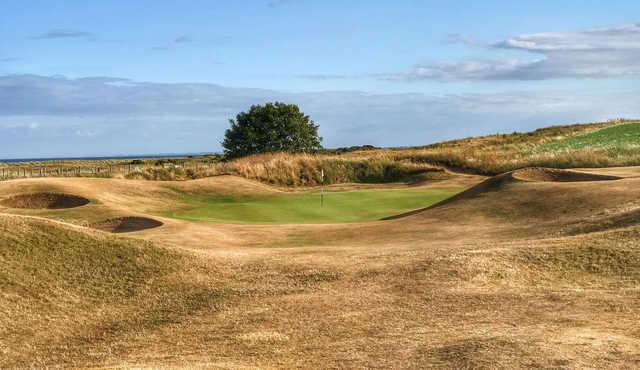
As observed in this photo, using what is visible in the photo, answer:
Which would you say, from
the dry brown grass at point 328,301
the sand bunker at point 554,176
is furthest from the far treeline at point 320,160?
the dry brown grass at point 328,301

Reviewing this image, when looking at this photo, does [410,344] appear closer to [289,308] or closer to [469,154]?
[289,308]

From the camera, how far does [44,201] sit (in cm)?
2686

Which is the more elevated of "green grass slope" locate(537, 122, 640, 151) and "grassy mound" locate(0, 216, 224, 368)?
"green grass slope" locate(537, 122, 640, 151)

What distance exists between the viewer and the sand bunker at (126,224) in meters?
21.7

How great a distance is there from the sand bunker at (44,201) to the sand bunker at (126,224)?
12.8ft

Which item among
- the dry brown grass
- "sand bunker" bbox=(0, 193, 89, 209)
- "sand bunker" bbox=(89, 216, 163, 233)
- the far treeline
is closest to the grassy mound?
the dry brown grass

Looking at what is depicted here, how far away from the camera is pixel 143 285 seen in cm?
1252

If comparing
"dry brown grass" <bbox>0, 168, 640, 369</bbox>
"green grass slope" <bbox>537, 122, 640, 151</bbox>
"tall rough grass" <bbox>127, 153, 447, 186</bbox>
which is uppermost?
"green grass slope" <bbox>537, 122, 640, 151</bbox>

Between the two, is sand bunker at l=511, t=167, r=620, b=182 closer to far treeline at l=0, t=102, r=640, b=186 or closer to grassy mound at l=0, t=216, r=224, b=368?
grassy mound at l=0, t=216, r=224, b=368

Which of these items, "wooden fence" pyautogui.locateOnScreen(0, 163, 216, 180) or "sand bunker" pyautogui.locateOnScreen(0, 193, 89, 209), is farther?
"wooden fence" pyautogui.locateOnScreen(0, 163, 216, 180)

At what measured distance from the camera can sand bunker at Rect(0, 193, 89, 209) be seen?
26384mm

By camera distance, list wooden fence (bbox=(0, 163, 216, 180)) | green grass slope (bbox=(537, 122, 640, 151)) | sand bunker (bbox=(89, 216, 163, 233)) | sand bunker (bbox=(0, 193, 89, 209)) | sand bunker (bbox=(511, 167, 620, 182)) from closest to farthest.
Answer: sand bunker (bbox=(89, 216, 163, 233)), sand bunker (bbox=(511, 167, 620, 182)), sand bunker (bbox=(0, 193, 89, 209)), wooden fence (bbox=(0, 163, 216, 180)), green grass slope (bbox=(537, 122, 640, 151))

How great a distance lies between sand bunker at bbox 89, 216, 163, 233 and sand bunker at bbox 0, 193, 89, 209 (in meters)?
3.90

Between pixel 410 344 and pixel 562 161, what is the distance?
37.2m
